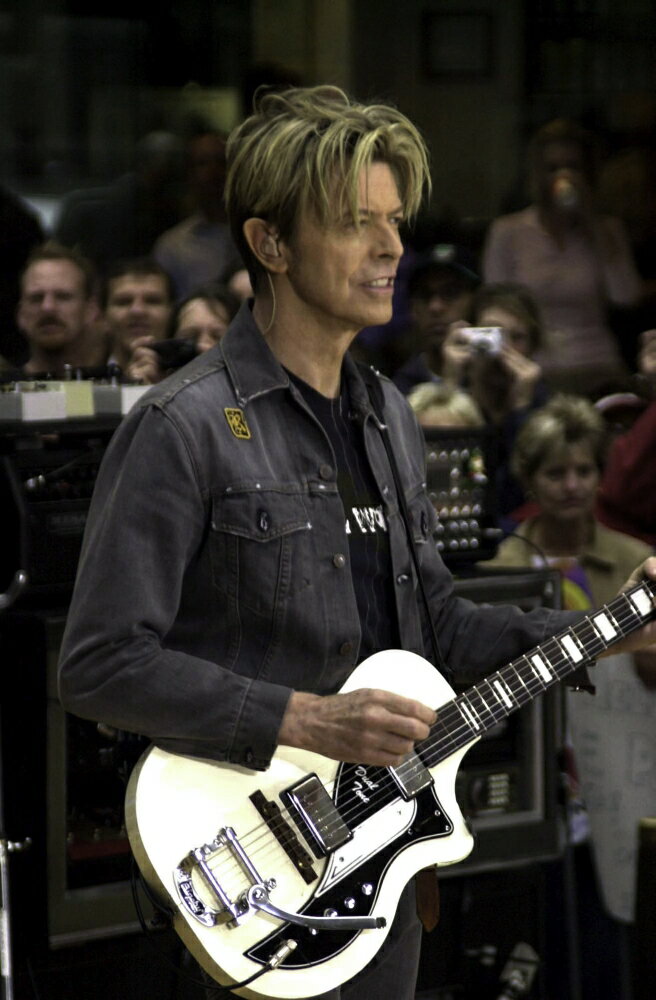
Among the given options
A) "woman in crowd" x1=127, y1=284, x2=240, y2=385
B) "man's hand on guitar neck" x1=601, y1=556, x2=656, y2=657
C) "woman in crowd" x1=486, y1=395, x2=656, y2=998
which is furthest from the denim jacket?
"woman in crowd" x1=127, y1=284, x2=240, y2=385

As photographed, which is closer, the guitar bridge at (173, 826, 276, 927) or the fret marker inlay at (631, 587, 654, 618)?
the guitar bridge at (173, 826, 276, 927)

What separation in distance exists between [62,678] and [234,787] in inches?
11.4

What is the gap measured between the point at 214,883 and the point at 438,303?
310cm

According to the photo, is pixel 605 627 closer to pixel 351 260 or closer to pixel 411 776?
pixel 411 776

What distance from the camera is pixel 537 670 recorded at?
2428 millimetres

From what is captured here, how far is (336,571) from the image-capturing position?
2.25 metres

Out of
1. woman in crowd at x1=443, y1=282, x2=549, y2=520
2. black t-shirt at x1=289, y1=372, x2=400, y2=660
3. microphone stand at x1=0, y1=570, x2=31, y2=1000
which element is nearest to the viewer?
black t-shirt at x1=289, y1=372, x2=400, y2=660

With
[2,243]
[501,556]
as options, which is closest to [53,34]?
[2,243]

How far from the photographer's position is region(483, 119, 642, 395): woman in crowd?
495cm

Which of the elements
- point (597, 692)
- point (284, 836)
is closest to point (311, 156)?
point (284, 836)

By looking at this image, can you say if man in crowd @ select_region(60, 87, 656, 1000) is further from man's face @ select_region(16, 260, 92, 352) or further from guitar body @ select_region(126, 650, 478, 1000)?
man's face @ select_region(16, 260, 92, 352)

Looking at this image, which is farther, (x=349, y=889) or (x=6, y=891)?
(x=6, y=891)

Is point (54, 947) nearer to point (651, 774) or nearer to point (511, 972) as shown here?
point (511, 972)

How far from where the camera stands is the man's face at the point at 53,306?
425 centimetres
